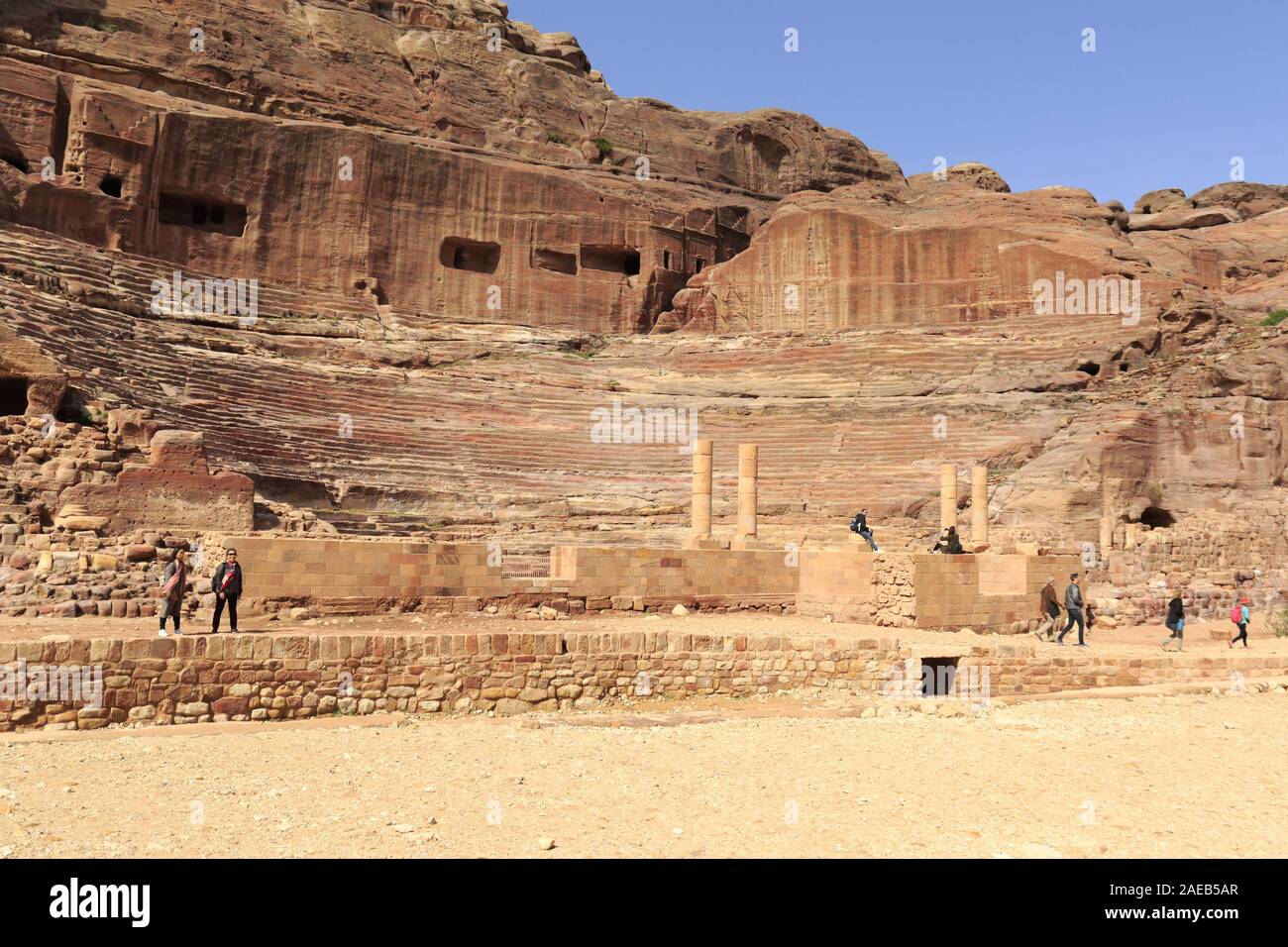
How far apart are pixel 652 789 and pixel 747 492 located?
14555 millimetres

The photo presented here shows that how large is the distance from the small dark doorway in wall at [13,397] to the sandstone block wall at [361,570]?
843cm

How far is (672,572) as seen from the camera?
1642 centimetres

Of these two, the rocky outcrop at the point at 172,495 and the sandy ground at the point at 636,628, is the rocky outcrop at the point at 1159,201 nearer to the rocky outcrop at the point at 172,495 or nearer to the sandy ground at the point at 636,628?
the sandy ground at the point at 636,628

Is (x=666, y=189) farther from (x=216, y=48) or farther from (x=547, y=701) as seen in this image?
Result: (x=547, y=701)

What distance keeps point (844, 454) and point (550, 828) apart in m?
22.9

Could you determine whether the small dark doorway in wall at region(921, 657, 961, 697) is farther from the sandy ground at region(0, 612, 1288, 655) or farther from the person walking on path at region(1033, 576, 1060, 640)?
the person walking on path at region(1033, 576, 1060, 640)

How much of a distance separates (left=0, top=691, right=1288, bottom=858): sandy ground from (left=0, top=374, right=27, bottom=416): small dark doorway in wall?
13963mm

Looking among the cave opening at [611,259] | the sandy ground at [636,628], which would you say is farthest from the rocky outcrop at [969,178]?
the sandy ground at [636,628]

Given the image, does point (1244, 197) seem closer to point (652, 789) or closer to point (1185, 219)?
point (1185, 219)

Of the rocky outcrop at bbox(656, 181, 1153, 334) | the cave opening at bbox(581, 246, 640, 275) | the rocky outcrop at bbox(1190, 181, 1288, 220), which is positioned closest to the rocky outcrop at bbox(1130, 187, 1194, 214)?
the rocky outcrop at bbox(1190, 181, 1288, 220)

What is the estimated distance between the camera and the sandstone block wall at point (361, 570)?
1344 cm

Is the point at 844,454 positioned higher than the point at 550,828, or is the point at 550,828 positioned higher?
the point at 844,454
